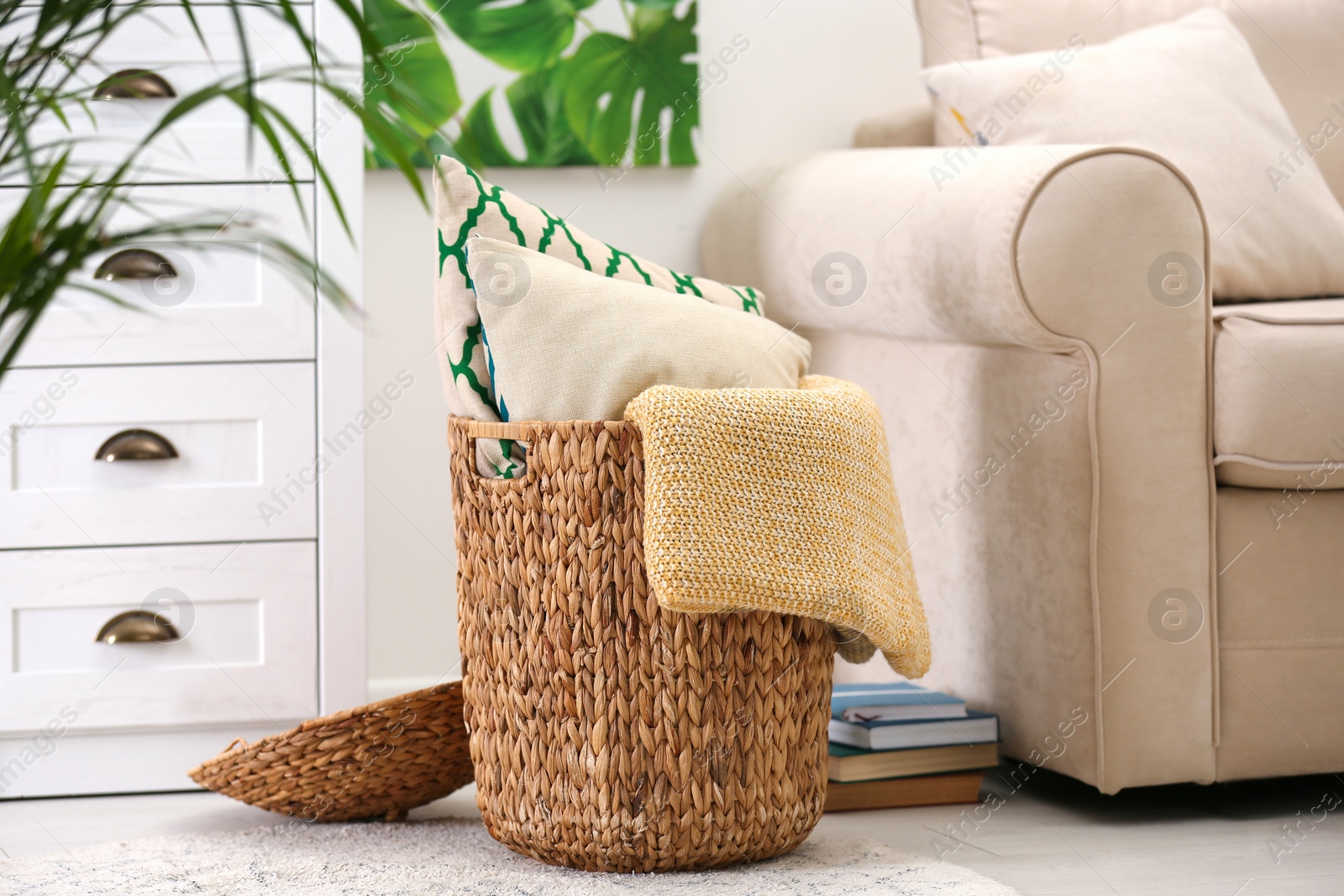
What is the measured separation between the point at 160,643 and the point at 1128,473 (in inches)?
39.7

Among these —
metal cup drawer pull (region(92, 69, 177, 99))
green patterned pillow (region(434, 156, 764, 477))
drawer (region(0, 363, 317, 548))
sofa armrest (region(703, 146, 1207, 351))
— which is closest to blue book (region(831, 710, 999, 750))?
sofa armrest (region(703, 146, 1207, 351))

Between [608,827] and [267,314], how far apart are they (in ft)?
2.27

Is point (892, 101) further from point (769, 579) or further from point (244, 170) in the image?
point (769, 579)

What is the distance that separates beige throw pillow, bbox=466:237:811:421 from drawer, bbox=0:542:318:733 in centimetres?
48

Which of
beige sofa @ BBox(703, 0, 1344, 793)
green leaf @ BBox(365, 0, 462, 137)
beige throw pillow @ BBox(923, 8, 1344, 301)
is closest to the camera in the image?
beige sofa @ BBox(703, 0, 1344, 793)

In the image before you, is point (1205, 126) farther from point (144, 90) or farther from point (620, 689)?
point (144, 90)

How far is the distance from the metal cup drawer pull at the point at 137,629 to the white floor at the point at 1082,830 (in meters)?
0.18

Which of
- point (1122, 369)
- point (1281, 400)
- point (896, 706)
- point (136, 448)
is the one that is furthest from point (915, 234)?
point (136, 448)

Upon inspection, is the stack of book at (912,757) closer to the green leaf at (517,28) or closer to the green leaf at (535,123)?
the green leaf at (535,123)

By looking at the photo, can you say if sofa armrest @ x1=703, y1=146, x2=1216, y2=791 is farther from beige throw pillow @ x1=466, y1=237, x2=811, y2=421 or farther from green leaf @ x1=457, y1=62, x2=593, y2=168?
green leaf @ x1=457, y1=62, x2=593, y2=168

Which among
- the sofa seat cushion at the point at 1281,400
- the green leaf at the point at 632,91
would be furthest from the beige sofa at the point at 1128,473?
the green leaf at the point at 632,91

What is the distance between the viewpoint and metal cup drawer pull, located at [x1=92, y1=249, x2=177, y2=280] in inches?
50.6

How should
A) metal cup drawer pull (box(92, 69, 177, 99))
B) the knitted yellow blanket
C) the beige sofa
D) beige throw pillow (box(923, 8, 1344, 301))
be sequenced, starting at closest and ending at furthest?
the knitted yellow blanket → the beige sofa → metal cup drawer pull (box(92, 69, 177, 99)) → beige throw pillow (box(923, 8, 1344, 301))

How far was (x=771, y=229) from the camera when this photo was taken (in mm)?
1594
